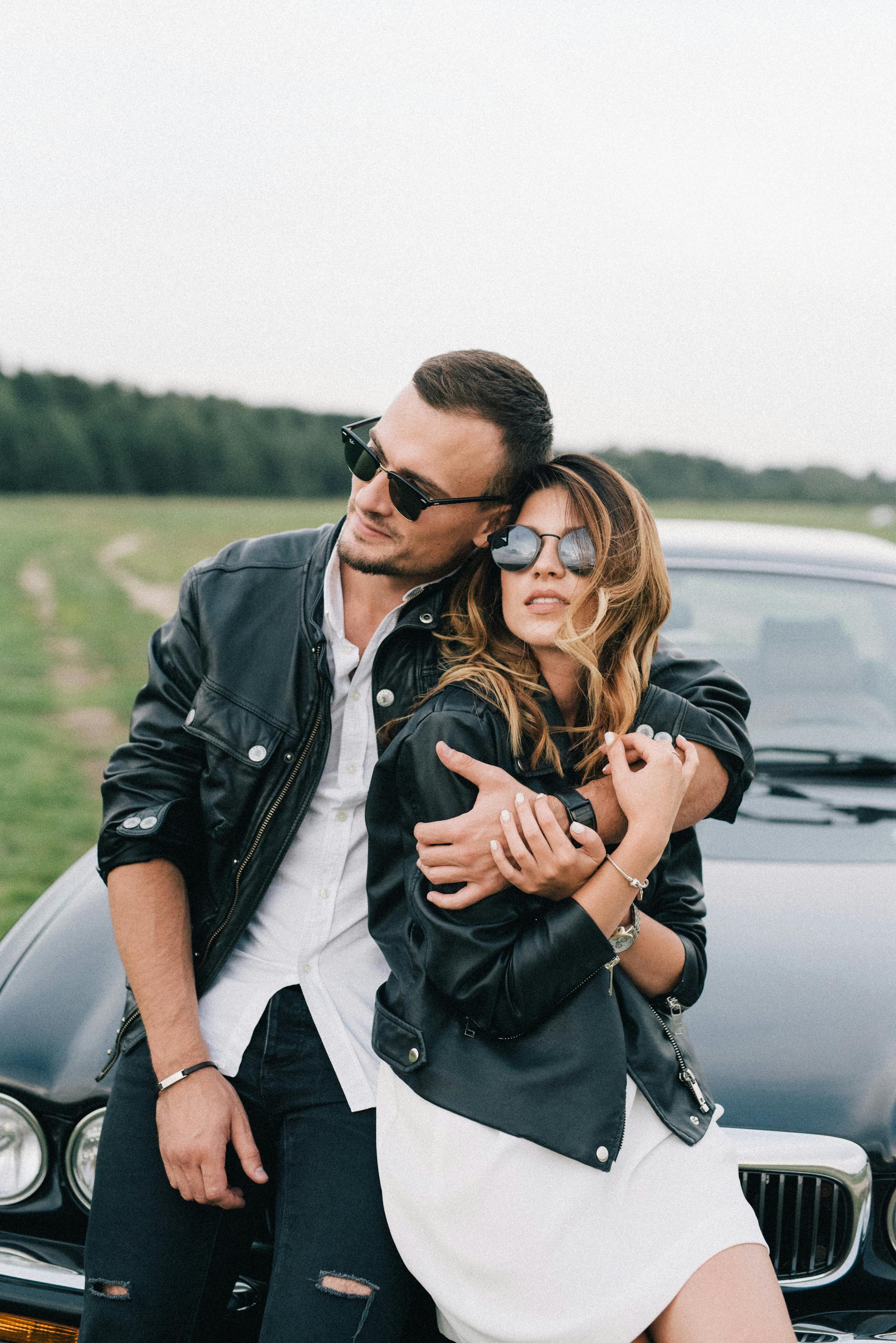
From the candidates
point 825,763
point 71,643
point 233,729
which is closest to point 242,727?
point 233,729

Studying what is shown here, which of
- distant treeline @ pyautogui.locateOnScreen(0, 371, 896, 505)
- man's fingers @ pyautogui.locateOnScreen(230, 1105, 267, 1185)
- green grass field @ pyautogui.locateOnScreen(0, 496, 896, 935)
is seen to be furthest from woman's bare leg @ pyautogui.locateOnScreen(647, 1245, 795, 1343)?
distant treeline @ pyautogui.locateOnScreen(0, 371, 896, 505)

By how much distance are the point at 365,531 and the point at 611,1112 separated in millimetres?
1037

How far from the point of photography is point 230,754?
2076mm

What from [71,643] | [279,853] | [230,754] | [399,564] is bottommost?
[71,643]

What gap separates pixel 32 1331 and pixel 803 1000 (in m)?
1.44

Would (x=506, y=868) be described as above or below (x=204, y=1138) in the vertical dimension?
above

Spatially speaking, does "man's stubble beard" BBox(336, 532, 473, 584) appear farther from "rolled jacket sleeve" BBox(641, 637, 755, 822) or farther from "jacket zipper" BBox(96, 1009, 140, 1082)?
"jacket zipper" BBox(96, 1009, 140, 1082)

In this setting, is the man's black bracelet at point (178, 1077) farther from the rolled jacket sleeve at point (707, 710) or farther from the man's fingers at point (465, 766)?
the rolled jacket sleeve at point (707, 710)

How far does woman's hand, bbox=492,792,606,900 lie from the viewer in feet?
5.48

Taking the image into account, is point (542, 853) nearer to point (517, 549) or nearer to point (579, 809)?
point (579, 809)

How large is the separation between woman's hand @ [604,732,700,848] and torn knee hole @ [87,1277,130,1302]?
104cm

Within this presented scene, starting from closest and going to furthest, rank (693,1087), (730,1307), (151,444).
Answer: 1. (730,1307)
2. (693,1087)
3. (151,444)

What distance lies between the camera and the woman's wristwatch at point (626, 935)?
70.1 inches

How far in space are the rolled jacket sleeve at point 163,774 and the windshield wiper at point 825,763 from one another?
5.28 feet
